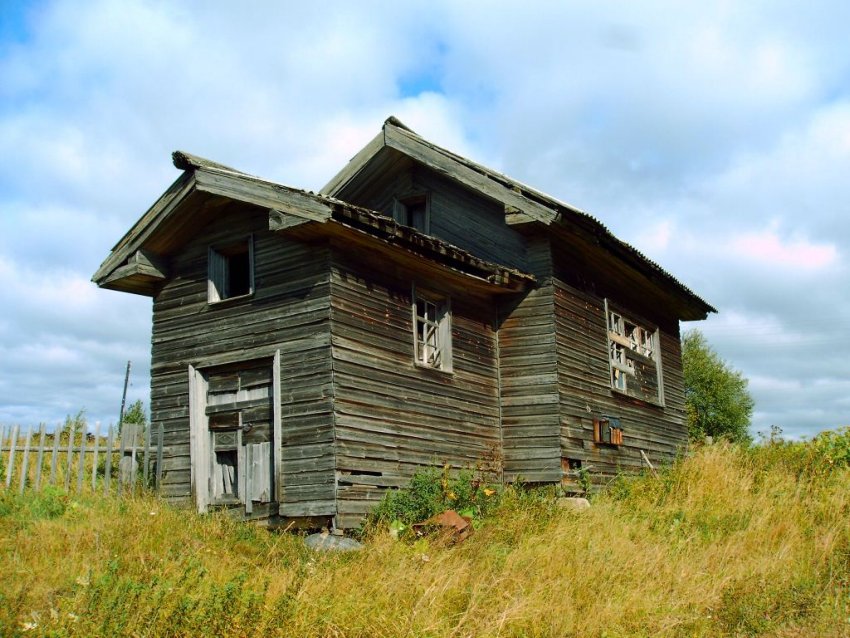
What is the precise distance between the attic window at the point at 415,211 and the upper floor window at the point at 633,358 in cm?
378

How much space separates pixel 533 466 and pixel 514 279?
9.97 ft

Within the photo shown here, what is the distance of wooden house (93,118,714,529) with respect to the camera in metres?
11.3

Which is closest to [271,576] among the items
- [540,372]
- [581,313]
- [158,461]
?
[158,461]

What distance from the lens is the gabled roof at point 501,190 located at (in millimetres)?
13531

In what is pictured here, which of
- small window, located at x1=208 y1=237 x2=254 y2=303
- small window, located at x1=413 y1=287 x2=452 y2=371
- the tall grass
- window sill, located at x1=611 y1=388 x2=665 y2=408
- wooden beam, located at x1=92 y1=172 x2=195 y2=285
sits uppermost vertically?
wooden beam, located at x1=92 y1=172 x2=195 y2=285

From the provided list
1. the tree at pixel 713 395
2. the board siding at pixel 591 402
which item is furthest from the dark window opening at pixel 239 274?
the tree at pixel 713 395

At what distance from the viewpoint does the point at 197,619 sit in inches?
257

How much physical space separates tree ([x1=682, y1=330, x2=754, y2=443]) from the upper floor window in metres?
18.9

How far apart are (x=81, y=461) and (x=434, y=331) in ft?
18.2

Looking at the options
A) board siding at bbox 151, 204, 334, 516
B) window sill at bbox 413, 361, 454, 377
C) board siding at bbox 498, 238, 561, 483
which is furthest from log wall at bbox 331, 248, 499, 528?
board siding at bbox 498, 238, 561, 483

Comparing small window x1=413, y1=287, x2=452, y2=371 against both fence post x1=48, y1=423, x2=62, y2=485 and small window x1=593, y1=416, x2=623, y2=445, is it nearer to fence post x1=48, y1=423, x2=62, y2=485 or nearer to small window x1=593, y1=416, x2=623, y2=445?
small window x1=593, y1=416, x2=623, y2=445

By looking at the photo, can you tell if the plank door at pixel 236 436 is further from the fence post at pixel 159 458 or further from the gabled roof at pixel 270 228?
the gabled roof at pixel 270 228

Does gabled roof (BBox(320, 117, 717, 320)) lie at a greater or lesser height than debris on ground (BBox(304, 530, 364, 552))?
greater

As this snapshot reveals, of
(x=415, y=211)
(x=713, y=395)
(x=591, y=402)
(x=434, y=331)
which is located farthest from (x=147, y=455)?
(x=713, y=395)
